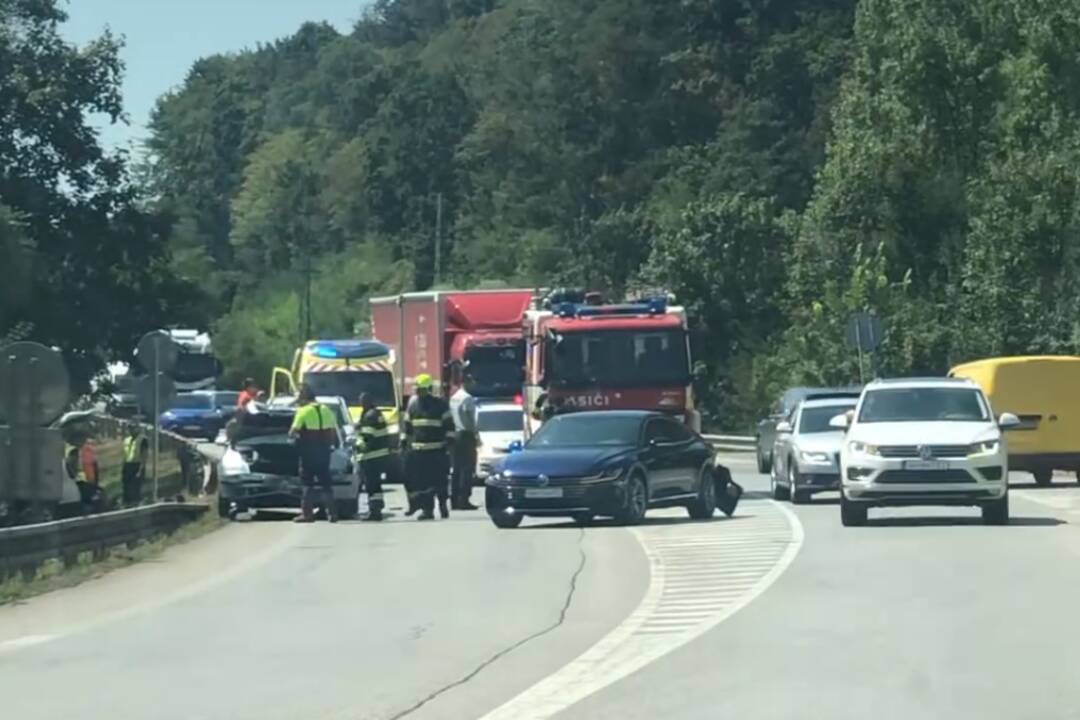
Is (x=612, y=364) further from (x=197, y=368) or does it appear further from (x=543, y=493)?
(x=197, y=368)

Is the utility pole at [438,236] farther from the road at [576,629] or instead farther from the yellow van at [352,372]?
the road at [576,629]

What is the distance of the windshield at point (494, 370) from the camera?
43562mm

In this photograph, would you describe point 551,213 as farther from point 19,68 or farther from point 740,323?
point 19,68

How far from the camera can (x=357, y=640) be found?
1562 cm

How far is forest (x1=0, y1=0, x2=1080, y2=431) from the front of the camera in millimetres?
55844

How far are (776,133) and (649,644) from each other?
7809 cm

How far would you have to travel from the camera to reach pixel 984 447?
2581cm

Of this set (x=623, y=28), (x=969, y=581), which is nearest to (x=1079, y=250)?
(x=969, y=581)

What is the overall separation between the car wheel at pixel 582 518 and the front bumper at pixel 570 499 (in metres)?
0.16

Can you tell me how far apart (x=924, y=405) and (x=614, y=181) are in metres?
77.4

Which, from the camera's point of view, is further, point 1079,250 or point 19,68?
point 19,68

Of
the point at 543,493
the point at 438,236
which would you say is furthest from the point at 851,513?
the point at 438,236

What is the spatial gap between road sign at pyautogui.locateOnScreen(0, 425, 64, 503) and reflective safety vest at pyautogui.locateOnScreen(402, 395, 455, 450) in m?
7.55

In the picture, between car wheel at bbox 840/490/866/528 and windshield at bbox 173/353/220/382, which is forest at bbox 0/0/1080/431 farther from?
car wheel at bbox 840/490/866/528
